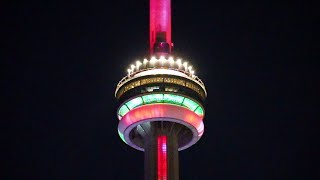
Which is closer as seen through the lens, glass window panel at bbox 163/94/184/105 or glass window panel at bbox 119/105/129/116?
glass window panel at bbox 163/94/184/105

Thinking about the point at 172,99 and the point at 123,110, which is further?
the point at 123,110

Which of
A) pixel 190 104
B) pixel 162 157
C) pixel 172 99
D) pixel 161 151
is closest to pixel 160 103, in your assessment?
pixel 172 99

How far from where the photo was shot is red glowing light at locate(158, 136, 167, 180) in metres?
96.1

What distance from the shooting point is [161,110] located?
97.2 metres

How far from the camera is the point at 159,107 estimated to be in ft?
319

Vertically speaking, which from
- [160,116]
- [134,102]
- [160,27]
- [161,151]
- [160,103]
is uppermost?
[160,27]

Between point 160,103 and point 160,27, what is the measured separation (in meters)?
14.0

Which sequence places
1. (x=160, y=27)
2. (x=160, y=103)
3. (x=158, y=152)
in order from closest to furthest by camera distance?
1. (x=158, y=152)
2. (x=160, y=103)
3. (x=160, y=27)

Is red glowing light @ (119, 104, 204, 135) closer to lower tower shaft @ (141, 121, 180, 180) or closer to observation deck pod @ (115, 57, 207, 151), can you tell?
observation deck pod @ (115, 57, 207, 151)

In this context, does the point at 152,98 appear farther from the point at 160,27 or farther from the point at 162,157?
the point at 160,27

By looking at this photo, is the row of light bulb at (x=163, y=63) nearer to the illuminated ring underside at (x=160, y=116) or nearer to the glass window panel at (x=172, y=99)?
the glass window panel at (x=172, y=99)

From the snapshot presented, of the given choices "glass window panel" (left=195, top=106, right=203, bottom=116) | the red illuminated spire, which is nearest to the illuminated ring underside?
"glass window panel" (left=195, top=106, right=203, bottom=116)

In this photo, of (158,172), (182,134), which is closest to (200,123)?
(182,134)

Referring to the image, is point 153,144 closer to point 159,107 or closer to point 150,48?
point 159,107
